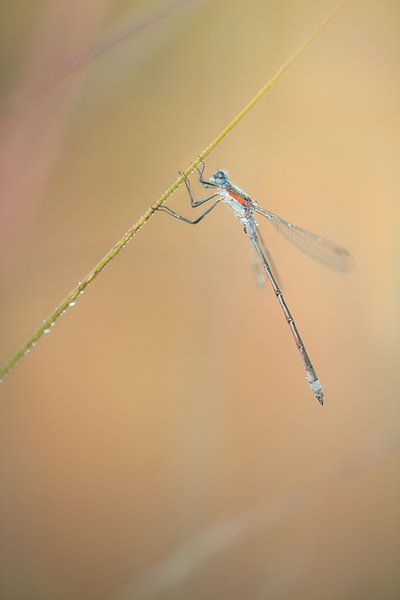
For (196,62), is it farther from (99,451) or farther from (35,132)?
(99,451)

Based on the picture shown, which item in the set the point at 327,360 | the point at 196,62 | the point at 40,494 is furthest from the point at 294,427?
the point at 196,62

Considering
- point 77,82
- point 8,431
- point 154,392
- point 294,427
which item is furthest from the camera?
point 294,427

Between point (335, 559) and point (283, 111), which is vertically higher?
point (283, 111)

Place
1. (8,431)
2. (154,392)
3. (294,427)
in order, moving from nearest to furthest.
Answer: (8,431)
(154,392)
(294,427)

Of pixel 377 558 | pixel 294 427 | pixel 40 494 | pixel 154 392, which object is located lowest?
pixel 377 558

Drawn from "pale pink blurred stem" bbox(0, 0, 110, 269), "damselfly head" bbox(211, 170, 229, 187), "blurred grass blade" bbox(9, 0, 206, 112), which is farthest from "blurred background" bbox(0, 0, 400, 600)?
→ "damselfly head" bbox(211, 170, 229, 187)

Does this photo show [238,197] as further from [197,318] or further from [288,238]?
[197,318]

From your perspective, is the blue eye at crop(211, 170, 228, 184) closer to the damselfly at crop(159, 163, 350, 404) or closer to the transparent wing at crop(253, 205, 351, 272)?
the damselfly at crop(159, 163, 350, 404)
